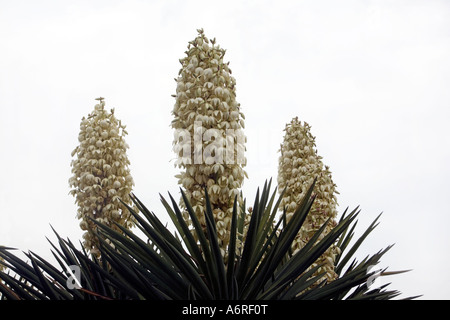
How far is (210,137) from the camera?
3080 millimetres

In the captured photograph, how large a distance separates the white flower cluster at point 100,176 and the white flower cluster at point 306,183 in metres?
1.36

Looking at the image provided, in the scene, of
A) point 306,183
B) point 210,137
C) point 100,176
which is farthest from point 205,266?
point 100,176

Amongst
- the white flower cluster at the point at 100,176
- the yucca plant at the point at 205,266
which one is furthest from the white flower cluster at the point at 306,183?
the white flower cluster at the point at 100,176

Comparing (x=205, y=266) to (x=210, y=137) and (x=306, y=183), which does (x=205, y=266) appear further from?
(x=306, y=183)

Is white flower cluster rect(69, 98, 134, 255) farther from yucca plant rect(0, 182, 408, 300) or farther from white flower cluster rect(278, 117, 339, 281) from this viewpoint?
white flower cluster rect(278, 117, 339, 281)

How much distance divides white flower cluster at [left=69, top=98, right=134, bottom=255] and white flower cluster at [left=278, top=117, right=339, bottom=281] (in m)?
1.36

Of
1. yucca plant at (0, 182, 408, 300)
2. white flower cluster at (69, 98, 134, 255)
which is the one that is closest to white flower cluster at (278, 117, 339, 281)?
yucca plant at (0, 182, 408, 300)

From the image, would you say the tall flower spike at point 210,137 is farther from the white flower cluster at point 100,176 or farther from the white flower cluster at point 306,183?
the white flower cluster at point 100,176

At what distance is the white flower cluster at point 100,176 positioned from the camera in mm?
4230

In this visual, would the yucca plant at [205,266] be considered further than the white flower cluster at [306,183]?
No

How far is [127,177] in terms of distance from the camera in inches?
172

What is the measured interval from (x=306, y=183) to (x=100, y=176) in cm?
176
